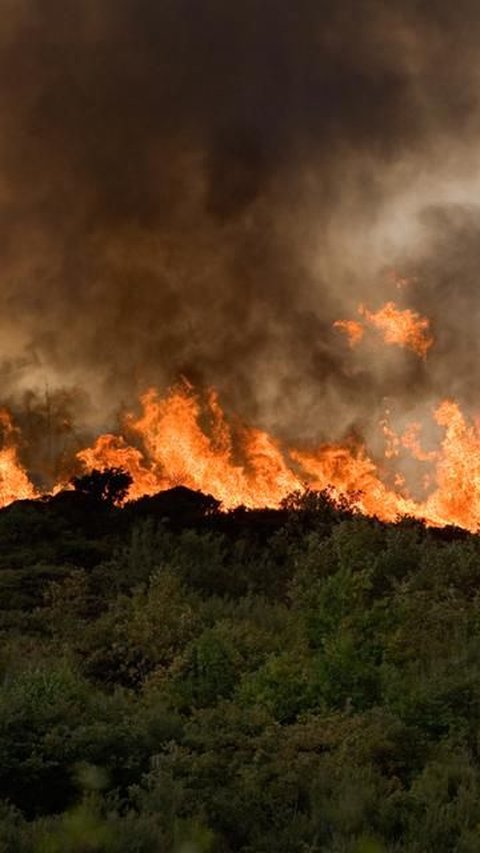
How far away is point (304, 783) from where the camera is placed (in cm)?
983

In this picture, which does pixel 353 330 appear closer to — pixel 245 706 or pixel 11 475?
pixel 11 475

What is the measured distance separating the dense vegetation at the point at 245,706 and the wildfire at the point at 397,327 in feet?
79.6

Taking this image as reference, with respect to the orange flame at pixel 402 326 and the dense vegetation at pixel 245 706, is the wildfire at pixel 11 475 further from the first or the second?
the orange flame at pixel 402 326

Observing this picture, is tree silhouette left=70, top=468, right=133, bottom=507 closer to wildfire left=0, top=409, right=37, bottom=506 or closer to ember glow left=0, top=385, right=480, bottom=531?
ember glow left=0, top=385, right=480, bottom=531

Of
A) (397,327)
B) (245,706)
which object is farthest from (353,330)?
(245,706)

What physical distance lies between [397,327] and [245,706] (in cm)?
3861

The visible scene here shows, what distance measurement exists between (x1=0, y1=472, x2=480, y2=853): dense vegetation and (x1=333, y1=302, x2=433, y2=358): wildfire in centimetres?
2425

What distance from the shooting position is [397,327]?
1988 inches

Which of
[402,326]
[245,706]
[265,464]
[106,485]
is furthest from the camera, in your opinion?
[402,326]

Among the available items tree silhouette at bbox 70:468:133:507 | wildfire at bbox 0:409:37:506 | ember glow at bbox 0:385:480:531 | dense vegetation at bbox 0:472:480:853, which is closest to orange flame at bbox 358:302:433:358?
ember glow at bbox 0:385:480:531

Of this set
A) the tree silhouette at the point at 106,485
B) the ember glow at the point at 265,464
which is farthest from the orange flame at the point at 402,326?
the tree silhouette at the point at 106,485

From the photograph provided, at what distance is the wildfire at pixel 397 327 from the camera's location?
49594 mm

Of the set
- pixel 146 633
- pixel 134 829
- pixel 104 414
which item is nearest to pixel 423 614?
pixel 146 633

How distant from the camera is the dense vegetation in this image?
887 centimetres
